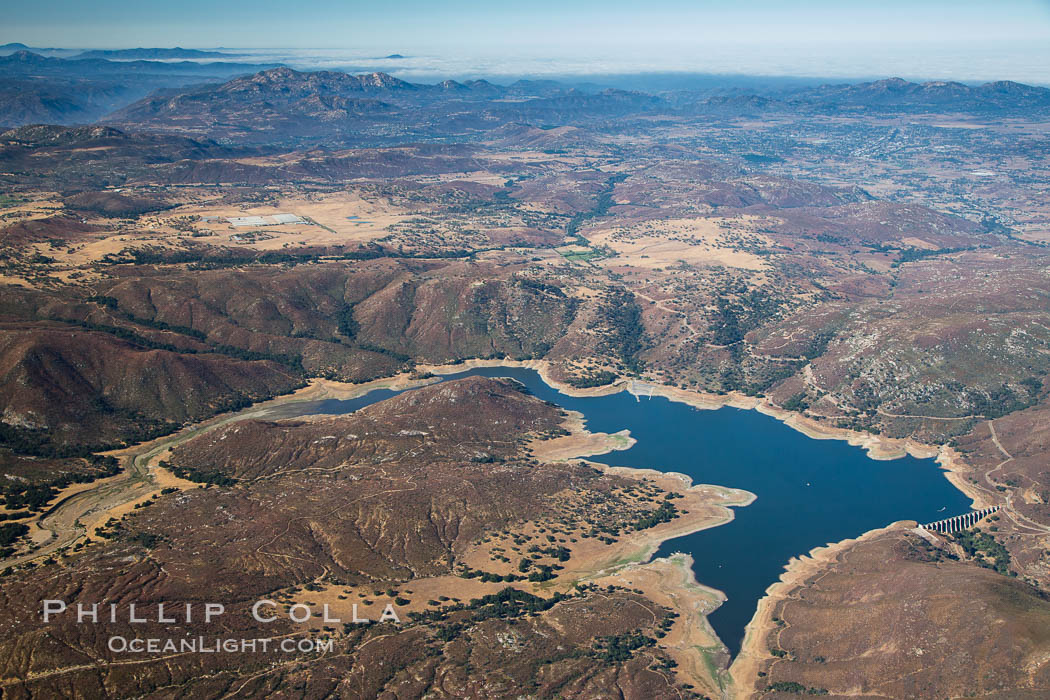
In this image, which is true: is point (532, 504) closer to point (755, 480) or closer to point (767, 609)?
point (767, 609)

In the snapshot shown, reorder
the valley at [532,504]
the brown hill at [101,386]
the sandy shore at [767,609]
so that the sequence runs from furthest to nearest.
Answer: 1. the brown hill at [101,386]
2. the sandy shore at [767,609]
3. the valley at [532,504]

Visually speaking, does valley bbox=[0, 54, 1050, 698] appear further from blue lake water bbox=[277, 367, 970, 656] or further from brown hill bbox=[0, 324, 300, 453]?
blue lake water bbox=[277, 367, 970, 656]

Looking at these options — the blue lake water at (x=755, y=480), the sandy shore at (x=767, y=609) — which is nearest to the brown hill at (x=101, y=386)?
the blue lake water at (x=755, y=480)

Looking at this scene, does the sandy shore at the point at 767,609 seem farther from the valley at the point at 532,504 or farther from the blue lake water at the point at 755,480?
the blue lake water at the point at 755,480

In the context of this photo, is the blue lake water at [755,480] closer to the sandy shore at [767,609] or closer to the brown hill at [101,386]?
the sandy shore at [767,609]

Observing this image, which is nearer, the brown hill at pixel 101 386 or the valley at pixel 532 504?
the valley at pixel 532 504

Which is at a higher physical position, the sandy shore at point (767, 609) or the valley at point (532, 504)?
the valley at point (532, 504)

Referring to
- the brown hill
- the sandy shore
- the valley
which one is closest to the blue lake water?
the valley

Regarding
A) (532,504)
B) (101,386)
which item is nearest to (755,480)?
(532,504)

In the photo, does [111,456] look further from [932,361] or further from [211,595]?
[932,361]

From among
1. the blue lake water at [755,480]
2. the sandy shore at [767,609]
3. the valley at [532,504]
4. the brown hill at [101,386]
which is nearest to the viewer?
the valley at [532,504]
